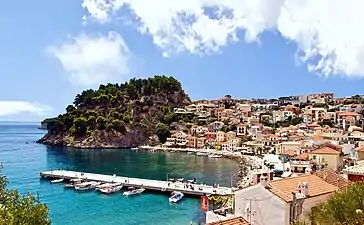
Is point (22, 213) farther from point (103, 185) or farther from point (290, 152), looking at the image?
point (290, 152)

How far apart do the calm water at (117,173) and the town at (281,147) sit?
16.5ft

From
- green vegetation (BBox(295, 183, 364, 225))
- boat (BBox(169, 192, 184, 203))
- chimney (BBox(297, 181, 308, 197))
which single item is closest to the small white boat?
boat (BBox(169, 192, 184, 203))

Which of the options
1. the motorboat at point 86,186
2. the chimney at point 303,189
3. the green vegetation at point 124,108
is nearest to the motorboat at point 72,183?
the motorboat at point 86,186

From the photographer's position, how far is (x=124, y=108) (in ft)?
372

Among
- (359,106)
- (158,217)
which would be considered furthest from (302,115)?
(158,217)

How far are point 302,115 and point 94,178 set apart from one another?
76.2 metres

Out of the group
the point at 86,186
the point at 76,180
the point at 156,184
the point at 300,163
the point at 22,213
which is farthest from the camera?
the point at 76,180

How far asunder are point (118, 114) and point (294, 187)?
94.0 m

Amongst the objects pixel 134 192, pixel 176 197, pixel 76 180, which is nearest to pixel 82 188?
pixel 76 180

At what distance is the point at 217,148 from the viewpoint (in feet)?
302

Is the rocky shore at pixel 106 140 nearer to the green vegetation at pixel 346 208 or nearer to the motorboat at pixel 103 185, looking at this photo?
the motorboat at pixel 103 185

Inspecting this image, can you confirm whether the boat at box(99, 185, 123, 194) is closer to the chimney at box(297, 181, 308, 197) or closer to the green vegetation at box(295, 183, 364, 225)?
the chimney at box(297, 181, 308, 197)

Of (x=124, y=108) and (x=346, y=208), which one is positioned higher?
(x=124, y=108)

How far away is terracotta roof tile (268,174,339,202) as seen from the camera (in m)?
13.5
